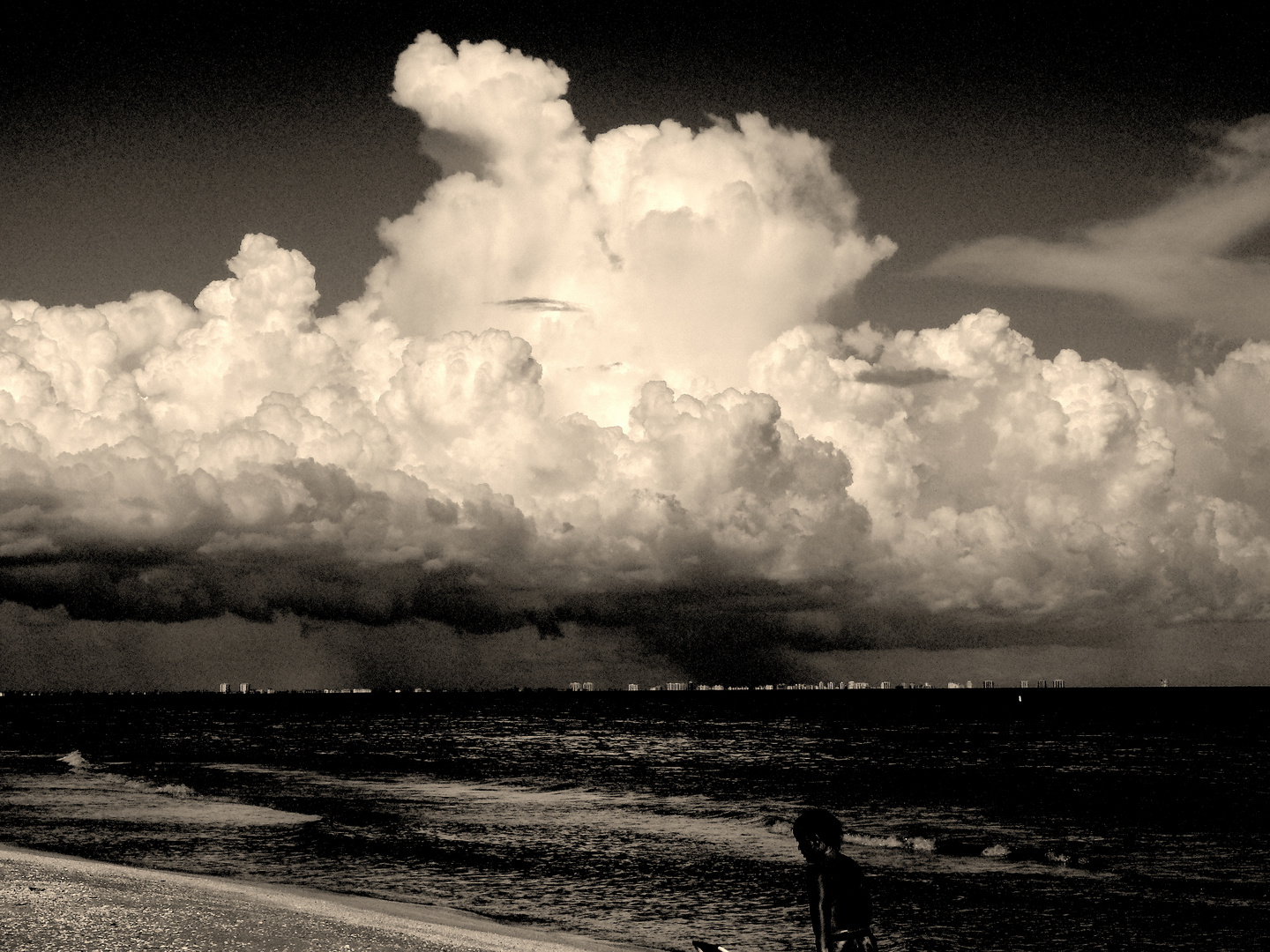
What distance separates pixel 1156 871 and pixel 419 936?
920 inches

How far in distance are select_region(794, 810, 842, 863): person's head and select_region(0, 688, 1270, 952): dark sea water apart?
1266cm

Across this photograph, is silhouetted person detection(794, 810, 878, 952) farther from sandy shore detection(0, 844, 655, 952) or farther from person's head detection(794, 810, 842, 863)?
sandy shore detection(0, 844, 655, 952)

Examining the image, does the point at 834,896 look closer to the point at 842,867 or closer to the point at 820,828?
the point at 842,867

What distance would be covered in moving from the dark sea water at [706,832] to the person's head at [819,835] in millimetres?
12656

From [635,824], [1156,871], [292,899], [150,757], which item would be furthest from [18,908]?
[150,757]

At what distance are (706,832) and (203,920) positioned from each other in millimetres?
23791

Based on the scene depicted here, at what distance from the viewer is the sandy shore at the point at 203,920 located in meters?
16.2

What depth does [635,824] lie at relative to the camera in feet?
135

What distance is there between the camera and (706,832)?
38.9 m

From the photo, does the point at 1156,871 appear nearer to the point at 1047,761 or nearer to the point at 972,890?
the point at 972,890

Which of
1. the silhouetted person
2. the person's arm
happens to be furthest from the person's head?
the person's arm

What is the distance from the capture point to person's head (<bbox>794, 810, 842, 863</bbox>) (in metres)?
10.1

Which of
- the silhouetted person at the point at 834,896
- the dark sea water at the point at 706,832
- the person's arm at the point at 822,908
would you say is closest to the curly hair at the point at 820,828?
the silhouetted person at the point at 834,896

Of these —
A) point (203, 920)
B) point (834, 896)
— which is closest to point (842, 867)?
point (834, 896)
